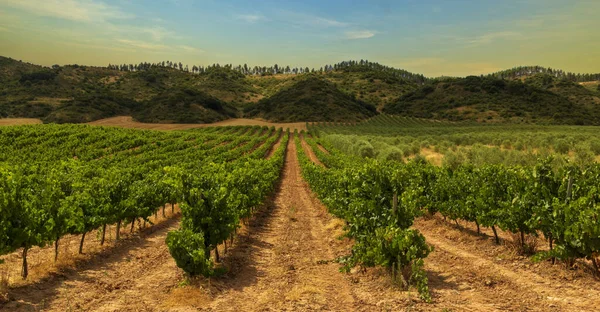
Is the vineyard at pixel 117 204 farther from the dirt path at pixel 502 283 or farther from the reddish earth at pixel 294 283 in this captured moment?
Answer: the dirt path at pixel 502 283

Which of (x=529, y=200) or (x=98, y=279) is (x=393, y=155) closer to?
(x=529, y=200)

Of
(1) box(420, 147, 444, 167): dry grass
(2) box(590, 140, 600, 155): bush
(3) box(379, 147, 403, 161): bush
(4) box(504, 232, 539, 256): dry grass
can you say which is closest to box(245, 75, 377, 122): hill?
(1) box(420, 147, 444, 167): dry grass

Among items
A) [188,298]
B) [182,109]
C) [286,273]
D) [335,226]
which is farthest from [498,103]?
[188,298]

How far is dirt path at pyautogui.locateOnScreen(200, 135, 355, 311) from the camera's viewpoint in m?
9.80

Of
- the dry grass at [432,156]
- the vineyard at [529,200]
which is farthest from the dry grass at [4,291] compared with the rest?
the dry grass at [432,156]

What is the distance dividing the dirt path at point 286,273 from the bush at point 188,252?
3.13 feet

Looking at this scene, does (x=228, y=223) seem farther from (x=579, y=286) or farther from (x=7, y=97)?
(x=7, y=97)

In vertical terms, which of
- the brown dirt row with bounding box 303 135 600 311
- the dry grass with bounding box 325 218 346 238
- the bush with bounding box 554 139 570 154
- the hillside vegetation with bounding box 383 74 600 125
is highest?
the hillside vegetation with bounding box 383 74 600 125

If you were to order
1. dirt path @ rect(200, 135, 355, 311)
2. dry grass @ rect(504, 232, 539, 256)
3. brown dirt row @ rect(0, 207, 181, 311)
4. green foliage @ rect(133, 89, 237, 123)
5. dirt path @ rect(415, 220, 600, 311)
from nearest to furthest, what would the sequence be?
dirt path @ rect(415, 220, 600, 311) → brown dirt row @ rect(0, 207, 181, 311) → dirt path @ rect(200, 135, 355, 311) → dry grass @ rect(504, 232, 539, 256) → green foliage @ rect(133, 89, 237, 123)

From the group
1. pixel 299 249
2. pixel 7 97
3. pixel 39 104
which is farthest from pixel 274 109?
pixel 299 249

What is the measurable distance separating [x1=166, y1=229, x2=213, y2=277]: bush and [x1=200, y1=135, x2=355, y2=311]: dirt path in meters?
0.95

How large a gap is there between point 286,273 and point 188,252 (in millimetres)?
3598

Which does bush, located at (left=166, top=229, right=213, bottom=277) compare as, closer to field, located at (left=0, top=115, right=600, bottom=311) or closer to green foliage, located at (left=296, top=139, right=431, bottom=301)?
field, located at (left=0, top=115, right=600, bottom=311)

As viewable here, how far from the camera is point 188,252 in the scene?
34.6 ft
